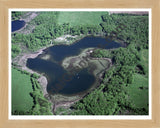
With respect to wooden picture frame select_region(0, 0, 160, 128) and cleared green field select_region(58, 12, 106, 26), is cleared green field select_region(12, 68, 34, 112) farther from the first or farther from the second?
cleared green field select_region(58, 12, 106, 26)

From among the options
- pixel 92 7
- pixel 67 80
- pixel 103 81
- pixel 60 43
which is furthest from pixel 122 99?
pixel 60 43

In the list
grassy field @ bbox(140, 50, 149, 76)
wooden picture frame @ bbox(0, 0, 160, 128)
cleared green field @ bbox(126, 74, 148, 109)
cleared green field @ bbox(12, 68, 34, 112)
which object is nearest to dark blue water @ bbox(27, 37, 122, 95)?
cleared green field @ bbox(12, 68, 34, 112)

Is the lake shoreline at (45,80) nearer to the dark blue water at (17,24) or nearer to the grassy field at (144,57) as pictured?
the dark blue water at (17,24)

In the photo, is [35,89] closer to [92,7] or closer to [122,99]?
[122,99]

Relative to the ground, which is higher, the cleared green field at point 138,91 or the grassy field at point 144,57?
the grassy field at point 144,57

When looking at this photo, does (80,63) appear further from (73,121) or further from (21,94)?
(73,121)

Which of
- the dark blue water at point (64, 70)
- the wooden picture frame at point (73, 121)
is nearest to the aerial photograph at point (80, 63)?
the dark blue water at point (64, 70)

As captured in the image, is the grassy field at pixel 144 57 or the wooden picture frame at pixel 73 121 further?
the grassy field at pixel 144 57

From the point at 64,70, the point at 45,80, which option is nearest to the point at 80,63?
the point at 64,70
